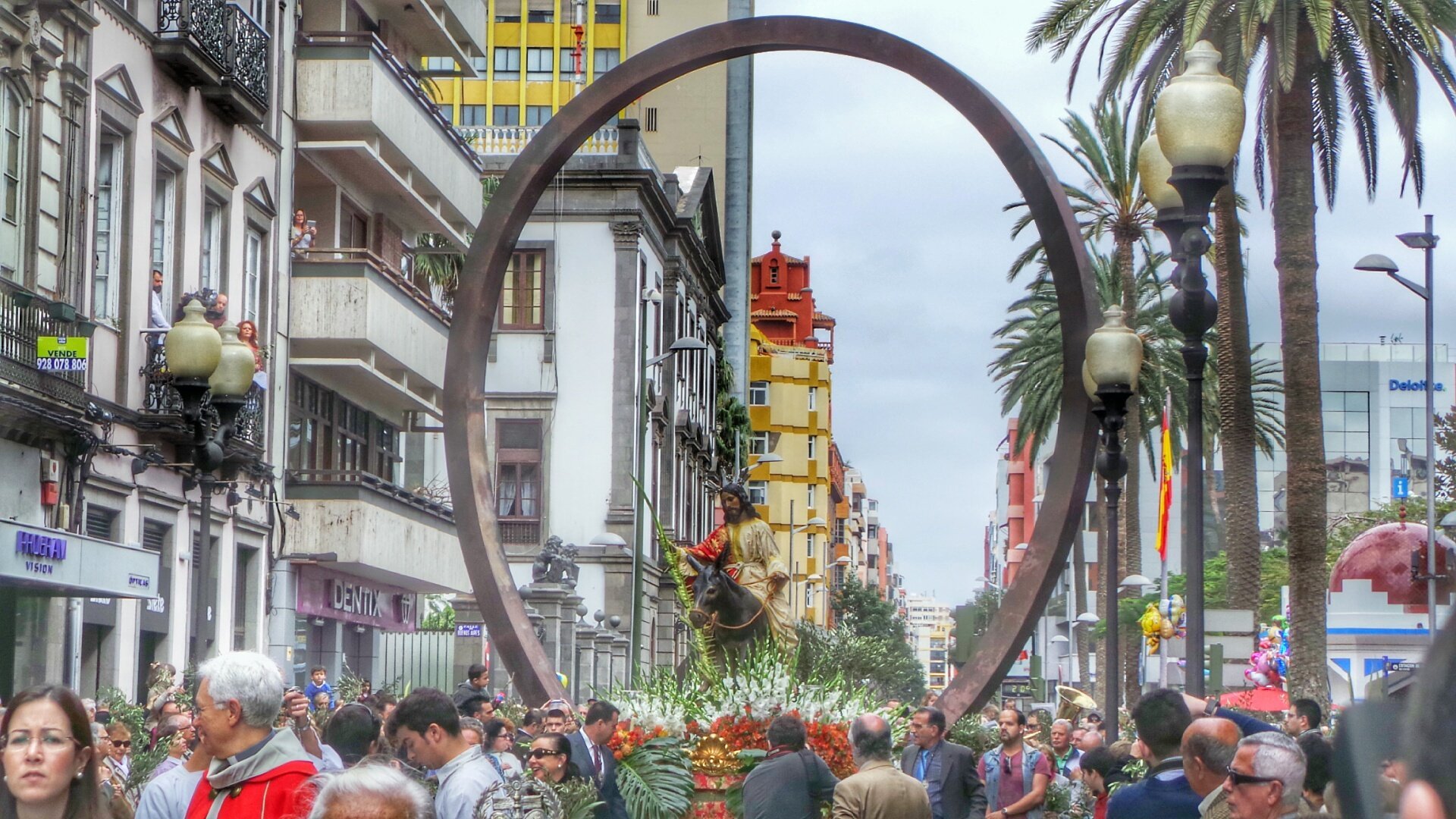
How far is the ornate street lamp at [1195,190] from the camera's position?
11359 mm

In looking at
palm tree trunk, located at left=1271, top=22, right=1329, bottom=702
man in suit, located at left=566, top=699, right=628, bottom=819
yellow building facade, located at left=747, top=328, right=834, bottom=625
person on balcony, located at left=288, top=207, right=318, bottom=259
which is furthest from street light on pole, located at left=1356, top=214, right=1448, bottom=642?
yellow building facade, located at left=747, top=328, right=834, bottom=625

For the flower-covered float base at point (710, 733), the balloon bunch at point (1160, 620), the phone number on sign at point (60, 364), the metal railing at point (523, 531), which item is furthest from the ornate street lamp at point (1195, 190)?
the metal railing at point (523, 531)

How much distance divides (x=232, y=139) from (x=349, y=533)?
6.20 m

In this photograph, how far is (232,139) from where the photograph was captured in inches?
1062

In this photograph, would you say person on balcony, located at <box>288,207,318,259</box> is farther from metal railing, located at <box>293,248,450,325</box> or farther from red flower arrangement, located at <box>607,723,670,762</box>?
red flower arrangement, located at <box>607,723,670,762</box>

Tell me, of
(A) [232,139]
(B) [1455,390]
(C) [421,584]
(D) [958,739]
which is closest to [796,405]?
(B) [1455,390]

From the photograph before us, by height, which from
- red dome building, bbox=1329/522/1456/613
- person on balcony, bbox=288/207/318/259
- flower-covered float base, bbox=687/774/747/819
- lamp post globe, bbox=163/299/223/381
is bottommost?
flower-covered float base, bbox=687/774/747/819

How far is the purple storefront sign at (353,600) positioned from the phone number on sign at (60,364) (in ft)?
34.6

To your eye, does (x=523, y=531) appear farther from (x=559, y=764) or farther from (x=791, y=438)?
(x=791, y=438)

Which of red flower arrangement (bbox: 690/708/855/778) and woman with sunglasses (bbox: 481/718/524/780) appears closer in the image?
woman with sunglasses (bbox: 481/718/524/780)

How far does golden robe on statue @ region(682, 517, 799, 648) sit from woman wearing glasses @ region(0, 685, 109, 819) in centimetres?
1221

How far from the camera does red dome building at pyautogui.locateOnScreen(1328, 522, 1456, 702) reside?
42.4m

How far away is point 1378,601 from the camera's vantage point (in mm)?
45875

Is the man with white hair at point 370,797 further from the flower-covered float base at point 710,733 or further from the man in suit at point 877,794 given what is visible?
the flower-covered float base at point 710,733
